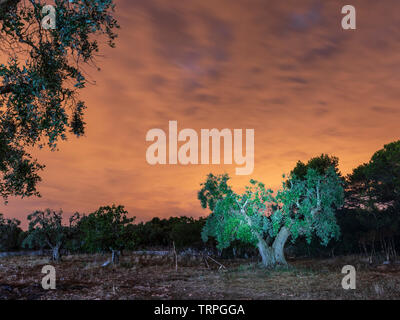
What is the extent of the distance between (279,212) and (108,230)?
20379 mm

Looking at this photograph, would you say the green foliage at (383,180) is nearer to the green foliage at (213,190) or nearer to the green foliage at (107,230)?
the green foliage at (213,190)

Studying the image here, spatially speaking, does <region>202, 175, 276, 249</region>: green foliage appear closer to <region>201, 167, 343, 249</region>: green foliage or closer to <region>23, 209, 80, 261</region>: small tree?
<region>201, 167, 343, 249</region>: green foliage

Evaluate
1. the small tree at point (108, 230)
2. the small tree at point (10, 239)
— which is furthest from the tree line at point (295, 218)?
the small tree at point (10, 239)

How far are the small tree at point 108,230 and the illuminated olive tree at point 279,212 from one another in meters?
12.6

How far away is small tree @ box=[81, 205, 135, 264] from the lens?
1547 inches

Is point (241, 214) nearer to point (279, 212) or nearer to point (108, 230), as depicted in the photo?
point (279, 212)

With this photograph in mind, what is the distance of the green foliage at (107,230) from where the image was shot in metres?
39.3

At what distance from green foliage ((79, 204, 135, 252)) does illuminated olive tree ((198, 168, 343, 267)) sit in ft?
41.1

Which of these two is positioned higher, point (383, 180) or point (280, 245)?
point (383, 180)

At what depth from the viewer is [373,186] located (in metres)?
41.5

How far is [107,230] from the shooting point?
39.8 metres

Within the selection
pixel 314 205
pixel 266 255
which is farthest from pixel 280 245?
pixel 314 205
